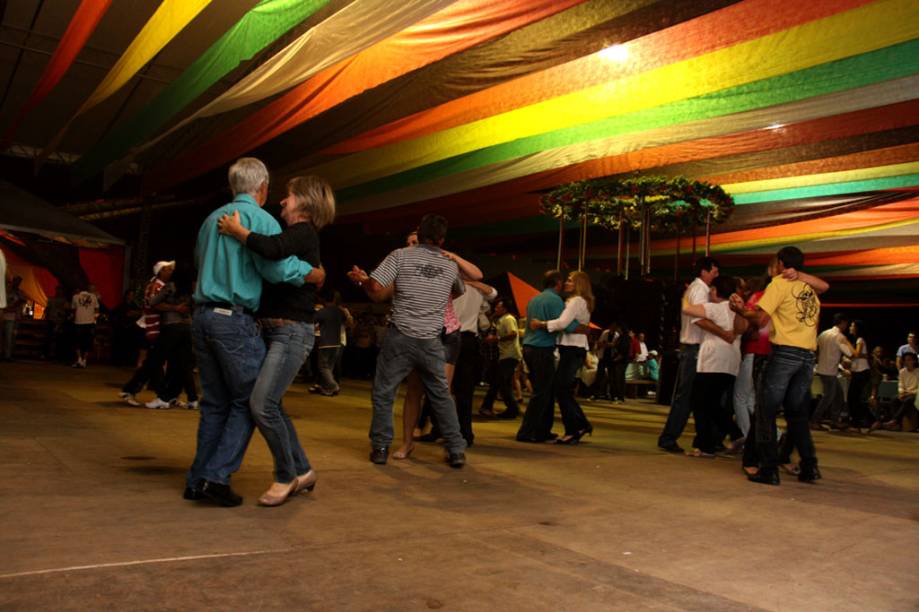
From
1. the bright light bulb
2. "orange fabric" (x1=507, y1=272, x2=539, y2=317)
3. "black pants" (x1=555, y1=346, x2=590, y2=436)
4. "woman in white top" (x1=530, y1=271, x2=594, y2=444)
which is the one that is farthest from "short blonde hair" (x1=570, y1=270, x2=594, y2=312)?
"orange fabric" (x1=507, y1=272, x2=539, y2=317)

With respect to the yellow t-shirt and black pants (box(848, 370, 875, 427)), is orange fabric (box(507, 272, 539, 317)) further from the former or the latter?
the yellow t-shirt

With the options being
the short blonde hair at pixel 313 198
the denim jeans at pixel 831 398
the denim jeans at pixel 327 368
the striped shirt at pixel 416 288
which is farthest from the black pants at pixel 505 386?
the short blonde hair at pixel 313 198

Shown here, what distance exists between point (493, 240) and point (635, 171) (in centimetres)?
572

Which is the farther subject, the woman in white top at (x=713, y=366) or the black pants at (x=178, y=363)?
the black pants at (x=178, y=363)

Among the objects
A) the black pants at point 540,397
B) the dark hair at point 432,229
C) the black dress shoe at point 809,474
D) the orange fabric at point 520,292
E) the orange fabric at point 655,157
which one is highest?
the orange fabric at point 655,157

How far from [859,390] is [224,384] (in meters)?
11.0

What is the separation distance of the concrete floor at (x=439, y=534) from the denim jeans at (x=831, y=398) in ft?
16.7

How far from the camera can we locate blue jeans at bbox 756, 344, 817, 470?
16.7ft

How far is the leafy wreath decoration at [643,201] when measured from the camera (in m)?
9.34

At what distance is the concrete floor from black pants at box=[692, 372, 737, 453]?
1.76 feet

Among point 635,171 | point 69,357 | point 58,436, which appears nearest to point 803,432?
point 58,436

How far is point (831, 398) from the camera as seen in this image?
35.0ft

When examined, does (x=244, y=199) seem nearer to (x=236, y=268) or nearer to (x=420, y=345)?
(x=236, y=268)

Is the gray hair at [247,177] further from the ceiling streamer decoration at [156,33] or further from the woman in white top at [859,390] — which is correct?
the woman in white top at [859,390]
